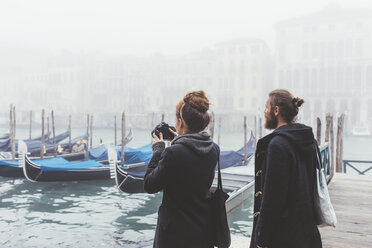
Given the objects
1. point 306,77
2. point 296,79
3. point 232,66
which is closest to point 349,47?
point 306,77

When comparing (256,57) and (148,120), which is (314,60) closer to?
(256,57)

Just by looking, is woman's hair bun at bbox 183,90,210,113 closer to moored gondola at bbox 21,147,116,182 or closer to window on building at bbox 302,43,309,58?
moored gondola at bbox 21,147,116,182

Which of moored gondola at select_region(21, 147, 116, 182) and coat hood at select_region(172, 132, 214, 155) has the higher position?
coat hood at select_region(172, 132, 214, 155)

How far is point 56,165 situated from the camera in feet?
28.8

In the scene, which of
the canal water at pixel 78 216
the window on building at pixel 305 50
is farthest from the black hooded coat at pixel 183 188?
the window on building at pixel 305 50

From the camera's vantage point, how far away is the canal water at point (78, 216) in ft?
17.0

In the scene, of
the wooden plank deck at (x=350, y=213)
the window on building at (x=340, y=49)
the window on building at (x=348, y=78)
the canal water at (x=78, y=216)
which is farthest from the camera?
the window on building at (x=340, y=49)

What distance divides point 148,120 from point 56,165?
36680mm

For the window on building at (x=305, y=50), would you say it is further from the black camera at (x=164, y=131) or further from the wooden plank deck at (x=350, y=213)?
the black camera at (x=164, y=131)

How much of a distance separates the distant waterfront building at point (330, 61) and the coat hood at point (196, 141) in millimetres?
35523

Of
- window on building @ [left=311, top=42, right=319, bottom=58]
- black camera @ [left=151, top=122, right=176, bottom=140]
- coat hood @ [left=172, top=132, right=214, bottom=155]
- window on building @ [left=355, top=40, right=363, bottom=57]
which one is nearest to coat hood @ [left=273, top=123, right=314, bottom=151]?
coat hood @ [left=172, top=132, right=214, bottom=155]

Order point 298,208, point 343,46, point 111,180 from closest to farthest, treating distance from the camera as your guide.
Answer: point 298,208 < point 111,180 < point 343,46

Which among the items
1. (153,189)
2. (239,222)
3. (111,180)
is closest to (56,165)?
(111,180)

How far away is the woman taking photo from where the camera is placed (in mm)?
1395
